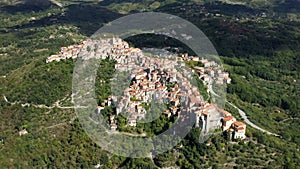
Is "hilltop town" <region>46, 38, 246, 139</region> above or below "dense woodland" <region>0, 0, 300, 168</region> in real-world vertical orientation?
above

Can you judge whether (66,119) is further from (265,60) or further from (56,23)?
(56,23)

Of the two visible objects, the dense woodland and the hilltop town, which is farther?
the hilltop town

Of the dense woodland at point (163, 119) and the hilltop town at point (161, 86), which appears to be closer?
the dense woodland at point (163, 119)

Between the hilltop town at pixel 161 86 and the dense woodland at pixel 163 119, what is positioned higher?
the hilltop town at pixel 161 86

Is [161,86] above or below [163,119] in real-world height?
above

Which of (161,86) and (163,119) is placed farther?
(161,86)
